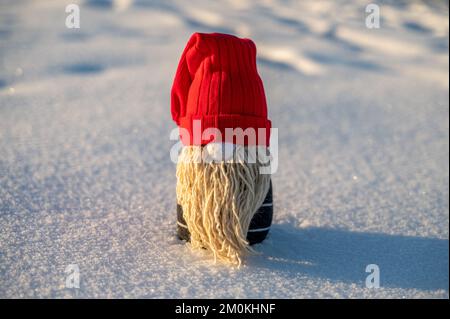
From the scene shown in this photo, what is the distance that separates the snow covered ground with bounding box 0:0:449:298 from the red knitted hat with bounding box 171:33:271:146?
0.99ft

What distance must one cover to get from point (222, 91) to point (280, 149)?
910mm

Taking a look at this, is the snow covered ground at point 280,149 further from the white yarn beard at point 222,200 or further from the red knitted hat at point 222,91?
the red knitted hat at point 222,91

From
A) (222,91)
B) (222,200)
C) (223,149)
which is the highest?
(222,91)

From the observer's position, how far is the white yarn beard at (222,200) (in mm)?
1193

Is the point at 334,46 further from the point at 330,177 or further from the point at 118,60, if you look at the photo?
the point at 330,177

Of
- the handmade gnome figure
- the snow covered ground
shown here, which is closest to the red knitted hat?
the handmade gnome figure

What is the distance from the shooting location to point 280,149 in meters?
2.08

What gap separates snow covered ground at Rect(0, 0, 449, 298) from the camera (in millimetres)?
1209

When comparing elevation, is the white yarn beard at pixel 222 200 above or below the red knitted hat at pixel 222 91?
below

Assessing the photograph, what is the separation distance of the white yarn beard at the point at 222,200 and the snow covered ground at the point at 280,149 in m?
0.05

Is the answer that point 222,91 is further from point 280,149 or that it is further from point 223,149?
point 280,149

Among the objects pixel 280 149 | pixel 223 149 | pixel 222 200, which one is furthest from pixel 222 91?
pixel 280 149

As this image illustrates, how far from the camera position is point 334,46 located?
3162 mm

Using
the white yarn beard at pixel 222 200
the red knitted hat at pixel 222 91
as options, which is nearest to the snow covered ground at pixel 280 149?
the white yarn beard at pixel 222 200
